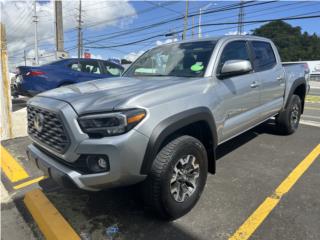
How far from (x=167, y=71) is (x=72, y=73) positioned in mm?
5272

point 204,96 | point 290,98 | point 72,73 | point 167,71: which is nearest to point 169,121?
point 204,96

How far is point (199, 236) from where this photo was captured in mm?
2516

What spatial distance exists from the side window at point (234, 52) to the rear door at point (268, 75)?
9.9 inches

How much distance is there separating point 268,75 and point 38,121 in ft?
11.2

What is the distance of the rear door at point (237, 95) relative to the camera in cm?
331

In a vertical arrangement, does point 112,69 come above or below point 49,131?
above

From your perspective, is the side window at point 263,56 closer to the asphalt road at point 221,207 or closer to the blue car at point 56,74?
the asphalt road at point 221,207

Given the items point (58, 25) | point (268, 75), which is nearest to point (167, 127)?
point (268, 75)

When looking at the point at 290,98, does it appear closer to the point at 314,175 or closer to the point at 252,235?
the point at 314,175

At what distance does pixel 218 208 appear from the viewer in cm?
296

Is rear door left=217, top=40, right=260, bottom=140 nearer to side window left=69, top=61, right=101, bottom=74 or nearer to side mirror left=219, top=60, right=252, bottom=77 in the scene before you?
side mirror left=219, top=60, right=252, bottom=77

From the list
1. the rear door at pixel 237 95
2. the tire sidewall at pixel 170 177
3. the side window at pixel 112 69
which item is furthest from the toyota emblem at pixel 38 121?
the side window at pixel 112 69

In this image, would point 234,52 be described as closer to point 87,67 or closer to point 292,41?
point 87,67

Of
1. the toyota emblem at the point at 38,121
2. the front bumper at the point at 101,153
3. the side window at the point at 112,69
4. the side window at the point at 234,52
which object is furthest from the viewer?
the side window at the point at 112,69
